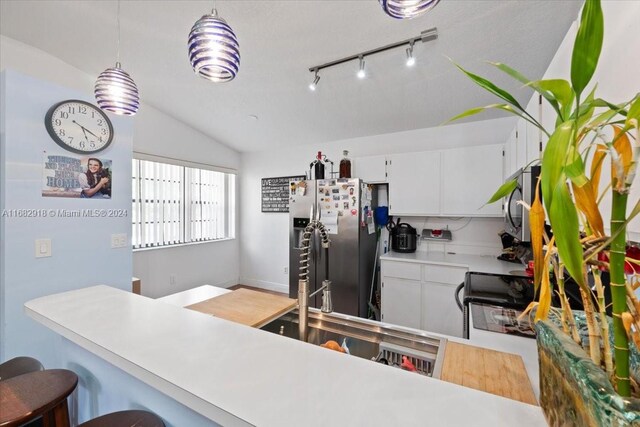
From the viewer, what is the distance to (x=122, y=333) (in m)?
0.87

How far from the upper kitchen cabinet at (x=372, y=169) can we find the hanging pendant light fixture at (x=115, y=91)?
8.05ft

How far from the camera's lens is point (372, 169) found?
10.9 feet

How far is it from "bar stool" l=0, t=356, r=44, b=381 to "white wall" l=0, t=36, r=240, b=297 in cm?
232

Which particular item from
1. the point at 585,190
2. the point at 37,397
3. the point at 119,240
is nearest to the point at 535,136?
the point at 585,190

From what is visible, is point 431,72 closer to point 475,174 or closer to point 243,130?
point 475,174

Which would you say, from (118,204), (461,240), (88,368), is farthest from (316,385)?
(461,240)

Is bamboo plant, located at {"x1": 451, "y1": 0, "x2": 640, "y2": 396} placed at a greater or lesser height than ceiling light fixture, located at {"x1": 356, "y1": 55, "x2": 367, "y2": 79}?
lesser

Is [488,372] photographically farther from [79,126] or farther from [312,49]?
[79,126]

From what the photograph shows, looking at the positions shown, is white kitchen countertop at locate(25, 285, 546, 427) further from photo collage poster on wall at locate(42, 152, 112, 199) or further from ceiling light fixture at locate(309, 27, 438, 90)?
ceiling light fixture at locate(309, 27, 438, 90)

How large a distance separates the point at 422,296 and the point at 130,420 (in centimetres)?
251

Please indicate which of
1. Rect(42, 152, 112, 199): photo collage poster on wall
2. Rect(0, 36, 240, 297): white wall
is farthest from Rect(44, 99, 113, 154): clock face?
Rect(0, 36, 240, 297): white wall

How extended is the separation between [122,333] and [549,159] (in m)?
1.15

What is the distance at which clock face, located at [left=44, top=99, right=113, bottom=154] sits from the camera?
1778 millimetres

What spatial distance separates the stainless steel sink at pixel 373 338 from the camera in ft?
3.60
